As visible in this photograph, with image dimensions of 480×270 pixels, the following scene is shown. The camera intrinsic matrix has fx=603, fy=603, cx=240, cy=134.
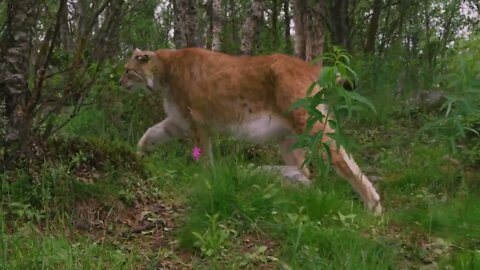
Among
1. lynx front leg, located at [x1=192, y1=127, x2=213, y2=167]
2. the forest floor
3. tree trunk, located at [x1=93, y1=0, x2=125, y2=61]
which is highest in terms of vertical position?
tree trunk, located at [x1=93, y1=0, x2=125, y2=61]

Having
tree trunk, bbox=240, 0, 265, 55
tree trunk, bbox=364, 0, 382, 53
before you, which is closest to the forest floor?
tree trunk, bbox=240, 0, 265, 55

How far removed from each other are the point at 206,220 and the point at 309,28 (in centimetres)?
852

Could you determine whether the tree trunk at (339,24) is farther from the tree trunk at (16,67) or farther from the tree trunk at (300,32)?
the tree trunk at (16,67)

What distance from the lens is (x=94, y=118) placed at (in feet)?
25.3

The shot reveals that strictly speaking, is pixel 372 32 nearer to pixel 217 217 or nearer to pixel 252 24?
pixel 252 24

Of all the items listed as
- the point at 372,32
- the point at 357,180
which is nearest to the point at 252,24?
the point at 357,180

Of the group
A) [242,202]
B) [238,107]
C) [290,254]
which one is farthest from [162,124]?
[290,254]

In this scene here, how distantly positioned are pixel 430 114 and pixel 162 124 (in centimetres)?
484

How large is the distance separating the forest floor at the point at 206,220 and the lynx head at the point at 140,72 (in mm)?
1797

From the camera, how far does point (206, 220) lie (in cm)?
406

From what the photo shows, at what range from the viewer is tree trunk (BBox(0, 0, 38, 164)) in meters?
4.29

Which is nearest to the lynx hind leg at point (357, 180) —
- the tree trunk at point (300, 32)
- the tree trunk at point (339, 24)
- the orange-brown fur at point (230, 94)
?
the orange-brown fur at point (230, 94)

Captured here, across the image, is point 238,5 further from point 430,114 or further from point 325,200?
point 325,200

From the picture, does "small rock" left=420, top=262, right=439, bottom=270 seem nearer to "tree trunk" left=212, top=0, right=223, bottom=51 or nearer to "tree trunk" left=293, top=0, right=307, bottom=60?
"tree trunk" left=212, top=0, right=223, bottom=51
